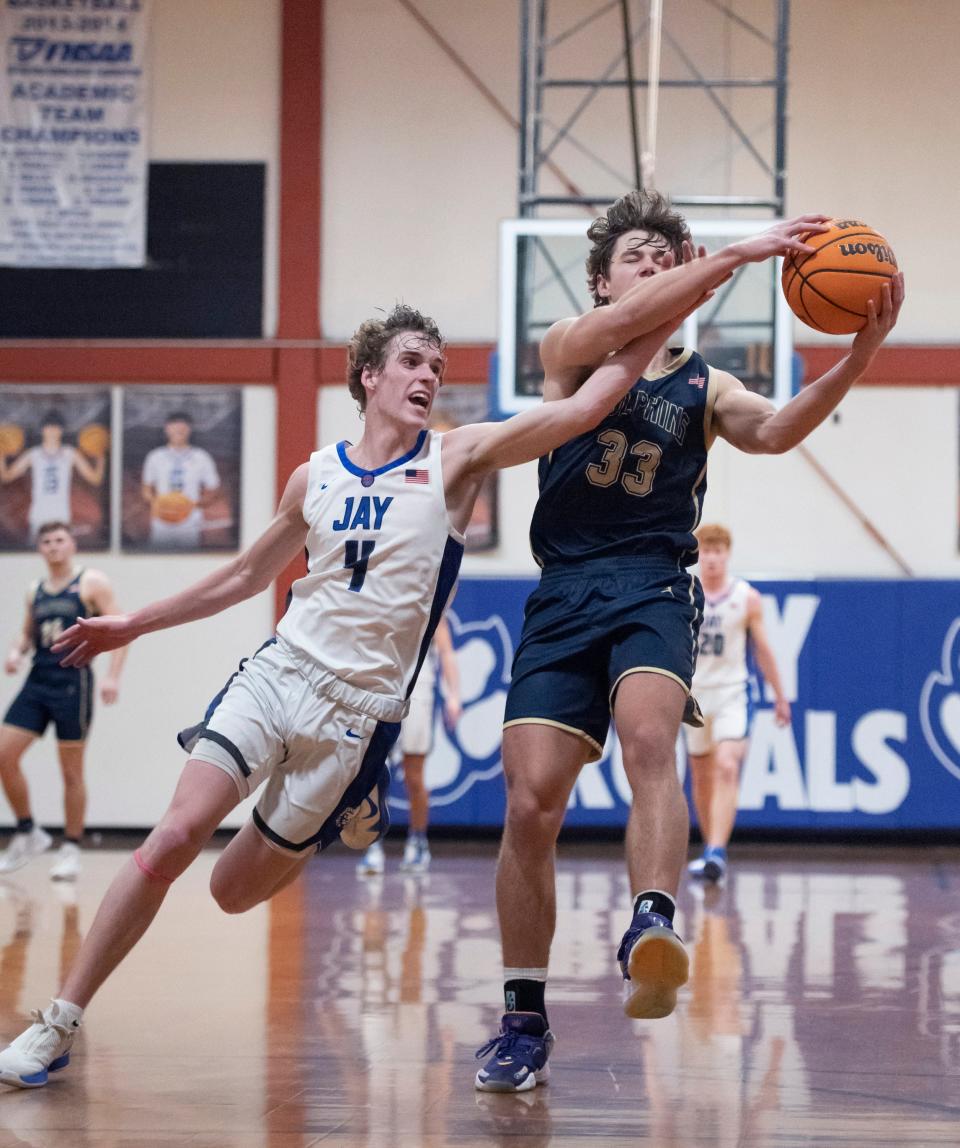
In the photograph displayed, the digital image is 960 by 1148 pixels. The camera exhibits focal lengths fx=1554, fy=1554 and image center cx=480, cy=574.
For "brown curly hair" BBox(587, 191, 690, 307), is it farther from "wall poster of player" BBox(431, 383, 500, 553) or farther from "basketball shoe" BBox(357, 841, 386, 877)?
"wall poster of player" BBox(431, 383, 500, 553)

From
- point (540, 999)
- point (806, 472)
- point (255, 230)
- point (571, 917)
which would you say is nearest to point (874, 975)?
point (571, 917)

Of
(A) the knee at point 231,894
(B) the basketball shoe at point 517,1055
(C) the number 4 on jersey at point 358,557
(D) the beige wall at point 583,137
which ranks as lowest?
(B) the basketball shoe at point 517,1055

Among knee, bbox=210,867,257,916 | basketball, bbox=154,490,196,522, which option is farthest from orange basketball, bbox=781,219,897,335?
basketball, bbox=154,490,196,522

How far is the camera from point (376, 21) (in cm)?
1184

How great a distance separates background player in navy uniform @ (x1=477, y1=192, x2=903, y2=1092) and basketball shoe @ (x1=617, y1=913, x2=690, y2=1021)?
12.1 inches

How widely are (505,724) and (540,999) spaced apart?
0.71 meters

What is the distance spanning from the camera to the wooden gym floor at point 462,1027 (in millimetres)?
3492

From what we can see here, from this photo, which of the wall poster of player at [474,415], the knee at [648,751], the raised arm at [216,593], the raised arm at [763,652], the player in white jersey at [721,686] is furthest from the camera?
the wall poster of player at [474,415]

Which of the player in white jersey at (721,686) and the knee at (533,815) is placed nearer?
the knee at (533,815)

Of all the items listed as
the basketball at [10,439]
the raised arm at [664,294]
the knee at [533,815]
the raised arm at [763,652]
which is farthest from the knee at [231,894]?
the basketball at [10,439]

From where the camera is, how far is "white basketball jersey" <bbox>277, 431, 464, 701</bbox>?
156 inches

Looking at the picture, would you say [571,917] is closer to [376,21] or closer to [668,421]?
[668,421]

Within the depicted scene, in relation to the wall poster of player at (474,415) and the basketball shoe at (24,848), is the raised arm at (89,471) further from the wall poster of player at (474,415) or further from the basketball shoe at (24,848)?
the basketball shoe at (24,848)

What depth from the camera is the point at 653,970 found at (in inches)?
130
